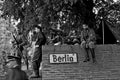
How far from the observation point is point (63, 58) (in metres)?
10.5

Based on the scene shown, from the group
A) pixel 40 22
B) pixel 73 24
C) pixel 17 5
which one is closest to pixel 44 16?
pixel 40 22

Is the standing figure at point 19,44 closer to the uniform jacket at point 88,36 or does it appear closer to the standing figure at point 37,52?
the standing figure at point 37,52

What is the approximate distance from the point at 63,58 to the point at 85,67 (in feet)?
3.33

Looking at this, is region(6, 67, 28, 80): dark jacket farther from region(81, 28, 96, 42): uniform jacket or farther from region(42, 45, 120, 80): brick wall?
region(81, 28, 96, 42): uniform jacket

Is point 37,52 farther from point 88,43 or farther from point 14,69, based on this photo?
point 14,69

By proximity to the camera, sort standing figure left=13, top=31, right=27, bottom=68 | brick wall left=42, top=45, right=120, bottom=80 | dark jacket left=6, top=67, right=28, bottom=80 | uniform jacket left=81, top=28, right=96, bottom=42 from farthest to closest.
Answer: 1. standing figure left=13, top=31, right=27, bottom=68
2. uniform jacket left=81, top=28, right=96, bottom=42
3. brick wall left=42, top=45, right=120, bottom=80
4. dark jacket left=6, top=67, right=28, bottom=80

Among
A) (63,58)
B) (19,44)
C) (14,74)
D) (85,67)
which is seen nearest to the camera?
(14,74)

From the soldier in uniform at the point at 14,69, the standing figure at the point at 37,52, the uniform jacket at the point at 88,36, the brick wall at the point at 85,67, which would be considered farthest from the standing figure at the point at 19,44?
the soldier in uniform at the point at 14,69

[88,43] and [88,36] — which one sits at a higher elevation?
[88,36]

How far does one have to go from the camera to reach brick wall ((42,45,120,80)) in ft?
34.3

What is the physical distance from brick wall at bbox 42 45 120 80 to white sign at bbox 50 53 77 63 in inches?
6.6

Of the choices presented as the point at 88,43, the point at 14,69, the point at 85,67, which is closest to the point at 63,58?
the point at 85,67

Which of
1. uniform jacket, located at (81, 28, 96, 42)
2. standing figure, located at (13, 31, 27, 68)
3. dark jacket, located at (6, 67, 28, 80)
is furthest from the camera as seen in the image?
standing figure, located at (13, 31, 27, 68)

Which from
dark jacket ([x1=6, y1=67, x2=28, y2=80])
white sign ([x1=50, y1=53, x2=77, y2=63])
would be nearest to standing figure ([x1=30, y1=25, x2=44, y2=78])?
white sign ([x1=50, y1=53, x2=77, y2=63])
